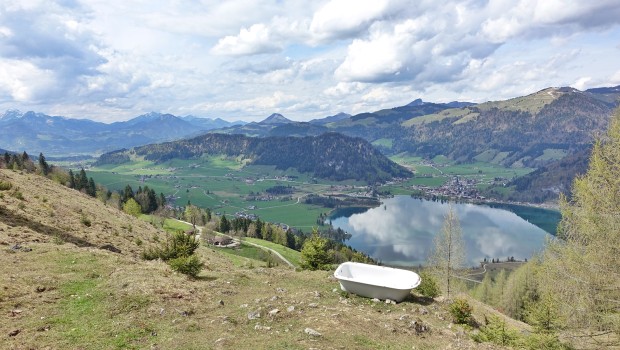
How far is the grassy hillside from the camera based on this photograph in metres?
14.1

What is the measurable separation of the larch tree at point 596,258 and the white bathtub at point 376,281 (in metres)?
8.87

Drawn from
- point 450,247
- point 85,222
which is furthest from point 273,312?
point 450,247

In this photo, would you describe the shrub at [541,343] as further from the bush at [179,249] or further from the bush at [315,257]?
the bush at [179,249]

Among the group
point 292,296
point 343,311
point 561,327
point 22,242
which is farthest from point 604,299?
point 22,242

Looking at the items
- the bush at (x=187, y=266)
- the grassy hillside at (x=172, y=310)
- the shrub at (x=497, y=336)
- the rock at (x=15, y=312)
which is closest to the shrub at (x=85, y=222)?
the grassy hillside at (x=172, y=310)

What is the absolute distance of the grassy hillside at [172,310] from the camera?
14062 millimetres

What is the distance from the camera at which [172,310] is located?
16.9 meters

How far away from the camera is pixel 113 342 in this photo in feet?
44.0

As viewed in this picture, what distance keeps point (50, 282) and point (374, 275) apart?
18.5m

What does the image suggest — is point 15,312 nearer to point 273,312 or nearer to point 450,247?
point 273,312

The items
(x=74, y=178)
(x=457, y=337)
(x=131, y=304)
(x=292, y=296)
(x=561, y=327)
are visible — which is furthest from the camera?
(x=74, y=178)

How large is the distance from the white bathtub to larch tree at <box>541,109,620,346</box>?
887 cm

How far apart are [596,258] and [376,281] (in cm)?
1235

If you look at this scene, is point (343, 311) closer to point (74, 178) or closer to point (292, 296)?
point (292, 296)
